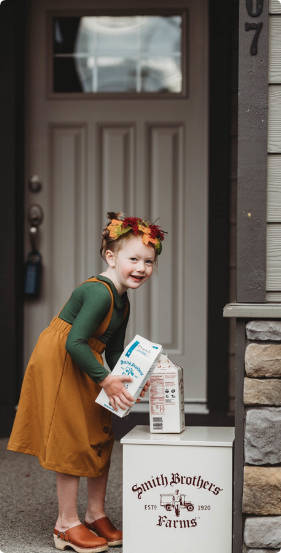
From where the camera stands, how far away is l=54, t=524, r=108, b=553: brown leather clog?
9.45ft

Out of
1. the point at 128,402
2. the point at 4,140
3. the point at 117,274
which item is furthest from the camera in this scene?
the point at 4,140

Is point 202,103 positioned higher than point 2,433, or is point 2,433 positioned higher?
point 202,103

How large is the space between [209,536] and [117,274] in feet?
3.22

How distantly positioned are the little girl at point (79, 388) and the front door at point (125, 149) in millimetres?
1770

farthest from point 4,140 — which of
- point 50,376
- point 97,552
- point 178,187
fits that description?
point 97,552

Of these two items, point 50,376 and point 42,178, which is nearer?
point 50,376

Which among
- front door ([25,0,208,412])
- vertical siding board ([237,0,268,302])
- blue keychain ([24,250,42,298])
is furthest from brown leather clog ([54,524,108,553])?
blue keychain ([24,250,42,298])

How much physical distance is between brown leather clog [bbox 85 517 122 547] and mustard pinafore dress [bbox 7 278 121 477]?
0.71 ft

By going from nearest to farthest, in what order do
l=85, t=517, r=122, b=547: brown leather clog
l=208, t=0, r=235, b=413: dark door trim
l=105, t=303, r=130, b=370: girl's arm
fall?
l=85, t=517, r=122, b=547: brown leather clog, l=105, t=303, r=130, b=370: girl's arm, l=208, t=0, r=235, b=413: dark door trim

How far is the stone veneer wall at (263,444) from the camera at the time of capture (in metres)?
2.66

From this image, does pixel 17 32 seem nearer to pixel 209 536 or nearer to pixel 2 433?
pixel 2 433

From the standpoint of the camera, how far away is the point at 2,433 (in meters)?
4.61

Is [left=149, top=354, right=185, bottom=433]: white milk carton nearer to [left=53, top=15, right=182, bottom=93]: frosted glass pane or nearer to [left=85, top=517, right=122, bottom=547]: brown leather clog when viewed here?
[left=85, top=517, right=122, bottom=547]: brown leather clog

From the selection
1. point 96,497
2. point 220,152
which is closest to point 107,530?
point 96,497
